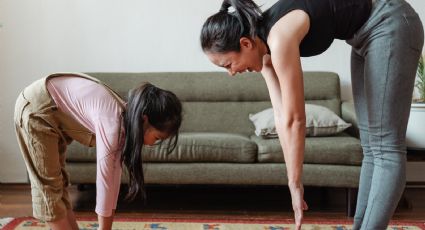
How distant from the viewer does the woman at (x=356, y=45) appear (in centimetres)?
118

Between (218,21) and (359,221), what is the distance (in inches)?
29.6

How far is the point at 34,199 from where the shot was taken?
1.52 meters

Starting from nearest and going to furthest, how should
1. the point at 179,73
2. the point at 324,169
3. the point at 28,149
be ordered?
1. the point at 28,149
2. the point at 324,169
3. the point at 179,73

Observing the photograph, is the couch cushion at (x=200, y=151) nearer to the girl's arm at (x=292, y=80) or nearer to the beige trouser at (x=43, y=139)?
the beige trouser at (x=43, y=139)

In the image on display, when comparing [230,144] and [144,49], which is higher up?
[144,49]

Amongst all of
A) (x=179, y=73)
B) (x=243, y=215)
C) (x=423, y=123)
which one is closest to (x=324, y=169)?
(x=243, y=215)

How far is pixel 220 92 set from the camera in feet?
9.04

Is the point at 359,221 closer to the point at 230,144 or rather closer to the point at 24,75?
the point at 230,144

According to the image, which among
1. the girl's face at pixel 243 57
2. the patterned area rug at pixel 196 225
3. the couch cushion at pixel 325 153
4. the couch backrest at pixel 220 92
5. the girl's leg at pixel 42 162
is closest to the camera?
the girl's face at pixel 243 57

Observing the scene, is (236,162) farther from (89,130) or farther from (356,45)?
(356,45)

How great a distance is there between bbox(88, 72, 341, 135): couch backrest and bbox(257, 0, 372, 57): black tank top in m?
1.48

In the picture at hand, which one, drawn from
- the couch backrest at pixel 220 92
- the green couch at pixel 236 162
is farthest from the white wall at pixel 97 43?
the green couch at pixel 236 162

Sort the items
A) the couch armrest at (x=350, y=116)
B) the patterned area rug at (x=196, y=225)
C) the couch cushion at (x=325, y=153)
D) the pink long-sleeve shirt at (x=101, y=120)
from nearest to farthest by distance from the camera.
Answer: the pink long-sleeve shirt at (x=101, y=120) → the patterned area rug at (x=196, y=225) → the couch cushion at (x=325, y=153) → the couch armrest at (x=350, y=116)

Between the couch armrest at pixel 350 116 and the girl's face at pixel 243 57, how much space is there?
125cm
